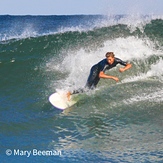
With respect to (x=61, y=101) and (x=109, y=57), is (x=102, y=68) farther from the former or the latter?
(x=61, y=101)

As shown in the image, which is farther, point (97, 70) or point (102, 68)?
point (97, 70)

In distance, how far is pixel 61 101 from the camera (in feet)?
28.1

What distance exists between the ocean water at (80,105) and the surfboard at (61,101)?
0.44 feet

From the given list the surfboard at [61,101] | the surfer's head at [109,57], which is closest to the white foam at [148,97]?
the surfer's head at [109,57]

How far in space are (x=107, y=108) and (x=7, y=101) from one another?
2.47 metres

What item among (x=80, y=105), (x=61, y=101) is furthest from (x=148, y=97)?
(x=61, y=101)

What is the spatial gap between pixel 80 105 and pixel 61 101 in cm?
42

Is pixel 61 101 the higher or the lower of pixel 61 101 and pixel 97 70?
the lower

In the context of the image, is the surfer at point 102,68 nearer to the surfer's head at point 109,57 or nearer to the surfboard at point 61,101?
the surfer's head at point 109,57

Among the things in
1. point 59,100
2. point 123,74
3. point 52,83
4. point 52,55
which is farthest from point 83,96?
point 52,55

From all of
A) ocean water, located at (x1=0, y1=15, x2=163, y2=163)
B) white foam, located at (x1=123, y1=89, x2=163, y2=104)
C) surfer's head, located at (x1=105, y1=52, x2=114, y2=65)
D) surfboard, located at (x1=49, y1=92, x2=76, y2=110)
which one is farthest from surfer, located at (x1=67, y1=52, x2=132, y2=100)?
white foam, located at (x1=123, y1=89, x2=163, y2=104)

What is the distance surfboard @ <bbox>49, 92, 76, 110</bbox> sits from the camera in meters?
8.42

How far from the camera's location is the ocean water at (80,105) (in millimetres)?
6012

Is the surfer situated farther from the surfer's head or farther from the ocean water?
the ocean water
